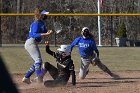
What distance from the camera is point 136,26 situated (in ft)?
90.2

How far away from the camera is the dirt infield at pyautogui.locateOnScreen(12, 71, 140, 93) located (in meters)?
8.05

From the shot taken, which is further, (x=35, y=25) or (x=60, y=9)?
(x=60, y=9)

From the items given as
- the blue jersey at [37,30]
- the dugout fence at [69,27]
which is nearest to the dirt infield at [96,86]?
the blue jersey at [37,30]

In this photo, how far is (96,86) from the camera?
8.88 metres

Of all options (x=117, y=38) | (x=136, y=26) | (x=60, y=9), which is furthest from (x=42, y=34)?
(x=60, y=9)

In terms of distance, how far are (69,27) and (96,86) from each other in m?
18.1

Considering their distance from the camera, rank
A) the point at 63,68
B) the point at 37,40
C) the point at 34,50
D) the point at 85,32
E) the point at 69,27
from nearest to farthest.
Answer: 1. the point at 63,68
2. the point at 34,50
3. the point at 37,40
4. the point at 85,32
5. the point at 69,27

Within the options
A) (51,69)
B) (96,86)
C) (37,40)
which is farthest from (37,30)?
(96,86)

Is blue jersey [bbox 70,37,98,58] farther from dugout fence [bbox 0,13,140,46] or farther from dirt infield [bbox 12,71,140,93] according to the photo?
dugout fence [bbox 0,13,140,46]

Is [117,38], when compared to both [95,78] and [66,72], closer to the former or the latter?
[95,78]

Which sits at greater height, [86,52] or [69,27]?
[86,52]

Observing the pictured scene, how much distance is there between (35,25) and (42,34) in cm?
29

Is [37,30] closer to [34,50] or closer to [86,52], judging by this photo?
[34,50]

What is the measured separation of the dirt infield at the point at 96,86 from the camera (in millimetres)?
8055
